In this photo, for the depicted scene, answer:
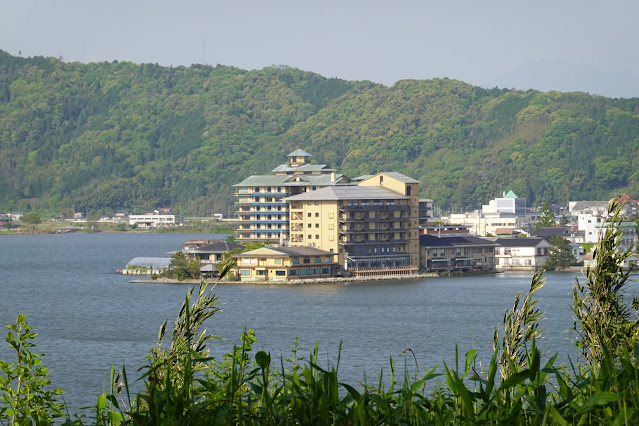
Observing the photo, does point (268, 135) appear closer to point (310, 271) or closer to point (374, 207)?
point (374, 207)

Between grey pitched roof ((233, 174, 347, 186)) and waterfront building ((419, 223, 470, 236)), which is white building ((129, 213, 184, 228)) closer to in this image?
grey pitched roof ((233, 174, 347, 186))

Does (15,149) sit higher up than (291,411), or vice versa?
(15,149)

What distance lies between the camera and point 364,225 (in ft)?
144

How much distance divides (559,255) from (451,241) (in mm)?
4921

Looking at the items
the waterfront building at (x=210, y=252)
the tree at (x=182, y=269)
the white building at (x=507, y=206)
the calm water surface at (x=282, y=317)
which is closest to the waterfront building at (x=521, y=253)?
the calm water surface at (x=282, y=317)

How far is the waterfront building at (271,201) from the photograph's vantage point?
50188 mm

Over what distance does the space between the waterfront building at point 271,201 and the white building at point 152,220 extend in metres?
50.7

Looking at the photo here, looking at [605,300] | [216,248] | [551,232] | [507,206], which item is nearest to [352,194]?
[216,248]

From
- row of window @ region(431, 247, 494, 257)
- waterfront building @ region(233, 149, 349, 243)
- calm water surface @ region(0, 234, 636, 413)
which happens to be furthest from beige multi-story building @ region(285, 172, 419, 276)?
waterfront building @ region(233, 149, 349, 243)

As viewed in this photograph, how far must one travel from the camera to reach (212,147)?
391 ft

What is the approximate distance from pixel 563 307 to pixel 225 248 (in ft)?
56.8

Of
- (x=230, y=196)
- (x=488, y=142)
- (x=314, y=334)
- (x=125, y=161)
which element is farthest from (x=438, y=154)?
(x=314, y=334)

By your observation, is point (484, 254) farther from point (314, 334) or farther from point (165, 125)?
point (165, 125)

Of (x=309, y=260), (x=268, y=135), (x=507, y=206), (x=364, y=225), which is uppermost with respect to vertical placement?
(x=268, y=135)
